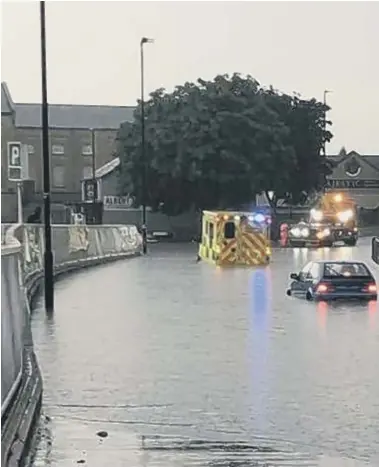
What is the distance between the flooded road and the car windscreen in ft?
3.99

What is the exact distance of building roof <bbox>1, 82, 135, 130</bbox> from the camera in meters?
123

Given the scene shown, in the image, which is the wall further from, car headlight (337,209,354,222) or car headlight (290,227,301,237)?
car headlight (337,209,354,222)

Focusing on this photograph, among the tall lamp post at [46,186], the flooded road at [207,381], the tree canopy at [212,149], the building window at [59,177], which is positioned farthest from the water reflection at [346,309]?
the building window at [59,177]

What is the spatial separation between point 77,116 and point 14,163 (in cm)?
10587

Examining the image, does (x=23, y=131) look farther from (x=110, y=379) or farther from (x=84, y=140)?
(x=110, y=379)

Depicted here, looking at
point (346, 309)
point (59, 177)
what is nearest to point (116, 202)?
point (59, 177)

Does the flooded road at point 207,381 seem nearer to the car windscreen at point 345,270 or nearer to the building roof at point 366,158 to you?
the car windscreen at point 345,270

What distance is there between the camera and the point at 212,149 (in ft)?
263

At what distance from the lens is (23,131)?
11862 centimetres

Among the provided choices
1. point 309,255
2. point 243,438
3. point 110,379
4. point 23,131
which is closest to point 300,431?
point 243,438

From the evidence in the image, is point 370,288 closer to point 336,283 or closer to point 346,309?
point 336,283

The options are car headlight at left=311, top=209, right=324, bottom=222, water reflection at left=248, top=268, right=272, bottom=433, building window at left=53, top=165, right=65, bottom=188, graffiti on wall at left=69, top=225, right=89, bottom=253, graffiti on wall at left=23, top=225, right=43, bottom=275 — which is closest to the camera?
water reflection at left=248, top=268, right=272, bottom=433

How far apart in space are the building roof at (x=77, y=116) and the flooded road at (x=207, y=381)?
3746 inches

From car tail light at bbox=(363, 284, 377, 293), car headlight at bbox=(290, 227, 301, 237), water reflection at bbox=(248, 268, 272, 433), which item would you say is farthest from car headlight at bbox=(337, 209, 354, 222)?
car tail light at bbox=(363, 284, 377, 293)
